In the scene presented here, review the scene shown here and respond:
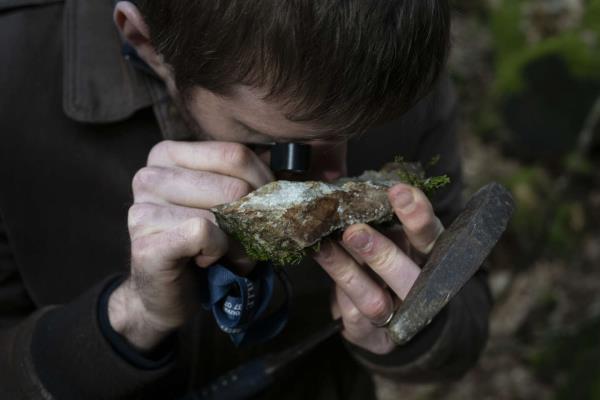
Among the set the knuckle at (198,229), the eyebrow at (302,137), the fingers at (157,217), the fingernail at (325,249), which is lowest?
the fingernail at (325,249)

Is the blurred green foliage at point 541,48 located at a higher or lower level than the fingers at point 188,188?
lower

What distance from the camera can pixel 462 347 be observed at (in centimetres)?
247

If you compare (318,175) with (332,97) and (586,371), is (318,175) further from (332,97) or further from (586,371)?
(586,371)

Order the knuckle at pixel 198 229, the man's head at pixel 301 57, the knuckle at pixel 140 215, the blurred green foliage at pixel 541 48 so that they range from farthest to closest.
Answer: the blurred green foliage at pixel 541 48
the knuckle at pixel 140 215
the knuckle at pixel 198 229
the man's head at pixel 301 57

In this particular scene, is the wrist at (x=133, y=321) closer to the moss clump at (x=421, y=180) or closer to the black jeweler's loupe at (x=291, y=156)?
the black jeweler's loupe at (x=291, y=156)

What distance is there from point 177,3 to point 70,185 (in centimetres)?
83

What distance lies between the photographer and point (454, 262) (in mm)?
1604

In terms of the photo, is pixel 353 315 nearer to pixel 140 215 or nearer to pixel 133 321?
pixel 133 321

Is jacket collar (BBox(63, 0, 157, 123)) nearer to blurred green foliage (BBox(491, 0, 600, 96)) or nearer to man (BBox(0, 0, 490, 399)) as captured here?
man (BBox(0, 0, 490, 399))

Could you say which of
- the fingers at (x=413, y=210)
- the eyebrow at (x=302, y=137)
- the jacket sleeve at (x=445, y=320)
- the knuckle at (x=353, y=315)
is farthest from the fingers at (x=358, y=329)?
the eyebrow at (x=302, y=137)

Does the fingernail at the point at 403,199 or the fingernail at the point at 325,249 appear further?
the fingernail at the point at 325,249

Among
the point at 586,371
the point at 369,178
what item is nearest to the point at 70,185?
the point at 369,178

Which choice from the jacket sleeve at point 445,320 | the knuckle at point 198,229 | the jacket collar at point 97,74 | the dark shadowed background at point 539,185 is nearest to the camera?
the knuckle at point 198,229

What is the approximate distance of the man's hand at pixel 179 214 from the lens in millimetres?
1653
